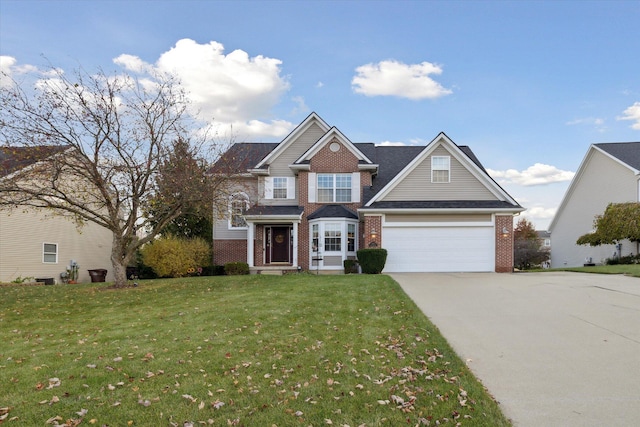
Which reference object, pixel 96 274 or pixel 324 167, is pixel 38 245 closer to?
pixel 96 274

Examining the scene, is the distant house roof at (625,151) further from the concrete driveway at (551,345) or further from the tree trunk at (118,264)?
the tree trunk at (118,264)

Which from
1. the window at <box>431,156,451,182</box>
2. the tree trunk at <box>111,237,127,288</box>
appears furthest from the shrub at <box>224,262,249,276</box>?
the window at <box>431,156,451,182</box>

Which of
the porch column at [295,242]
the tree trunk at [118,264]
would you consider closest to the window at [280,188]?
the porch column at [295,242]

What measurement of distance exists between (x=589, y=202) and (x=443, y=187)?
14844 mm

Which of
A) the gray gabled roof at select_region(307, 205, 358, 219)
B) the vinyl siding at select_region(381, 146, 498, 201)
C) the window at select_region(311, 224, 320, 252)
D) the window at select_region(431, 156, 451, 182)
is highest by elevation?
the window at select_region(431, 156, 451, 182)

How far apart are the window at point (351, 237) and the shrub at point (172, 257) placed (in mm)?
7849

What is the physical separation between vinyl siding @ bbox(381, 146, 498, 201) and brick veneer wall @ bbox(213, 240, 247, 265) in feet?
27.7

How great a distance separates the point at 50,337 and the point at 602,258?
29780 mm

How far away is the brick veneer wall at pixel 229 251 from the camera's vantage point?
75.0ft

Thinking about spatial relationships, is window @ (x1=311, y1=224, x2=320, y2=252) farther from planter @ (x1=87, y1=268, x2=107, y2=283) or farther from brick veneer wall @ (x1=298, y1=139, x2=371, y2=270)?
planter @ (x1=87, y1=268, x2=107, y2=283)

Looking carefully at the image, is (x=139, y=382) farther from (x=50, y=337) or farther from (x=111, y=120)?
(x=111, y=120)

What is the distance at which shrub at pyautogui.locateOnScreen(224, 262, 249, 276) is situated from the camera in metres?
20.8

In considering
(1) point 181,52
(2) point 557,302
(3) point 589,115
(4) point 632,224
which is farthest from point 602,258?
(1) point 181,52

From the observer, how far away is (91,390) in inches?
191
